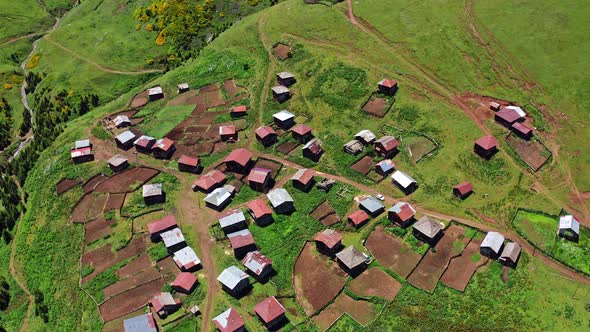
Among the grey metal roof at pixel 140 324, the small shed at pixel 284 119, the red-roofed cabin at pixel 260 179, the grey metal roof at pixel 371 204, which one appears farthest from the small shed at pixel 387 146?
the grey metal roof at pixel 140 324

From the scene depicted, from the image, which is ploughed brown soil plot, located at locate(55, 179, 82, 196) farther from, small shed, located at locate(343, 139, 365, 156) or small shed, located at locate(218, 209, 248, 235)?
small shed, located at locate(343, 139, 365, 156)

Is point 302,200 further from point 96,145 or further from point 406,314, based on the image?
point 96,145

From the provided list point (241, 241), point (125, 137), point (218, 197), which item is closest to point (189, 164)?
point (218, 197)

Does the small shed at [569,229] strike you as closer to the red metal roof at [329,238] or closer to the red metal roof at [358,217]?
the red metal roof at [358,217]

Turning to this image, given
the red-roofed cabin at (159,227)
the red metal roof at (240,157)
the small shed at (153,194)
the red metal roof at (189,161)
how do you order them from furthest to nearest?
the red metal roof at (189,161)
the red metal roof at (240,157)
the small shed at (153,194)
the red-roofed cabin at (159,227)

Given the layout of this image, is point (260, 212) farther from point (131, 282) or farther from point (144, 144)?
point (144, 144)

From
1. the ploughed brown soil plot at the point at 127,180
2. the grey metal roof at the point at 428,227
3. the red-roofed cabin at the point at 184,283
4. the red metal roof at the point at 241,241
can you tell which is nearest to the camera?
the red-roofed cabin at the point at 184,283

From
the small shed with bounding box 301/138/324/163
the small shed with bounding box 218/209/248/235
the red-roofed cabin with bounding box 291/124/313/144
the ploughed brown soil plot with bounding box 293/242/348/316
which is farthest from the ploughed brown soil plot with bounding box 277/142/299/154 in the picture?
the ploughed brown soil plot with bounding box 293/242/348/316
